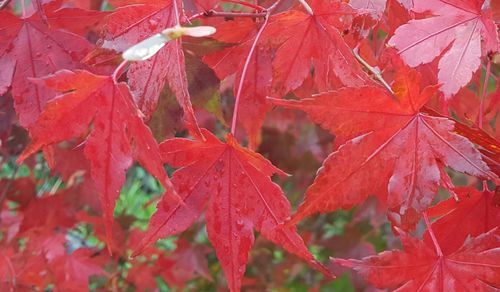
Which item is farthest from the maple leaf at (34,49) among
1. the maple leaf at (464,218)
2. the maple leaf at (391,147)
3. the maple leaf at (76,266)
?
the maple leaf at (76,266)

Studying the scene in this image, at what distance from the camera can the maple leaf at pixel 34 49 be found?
2.29 feet

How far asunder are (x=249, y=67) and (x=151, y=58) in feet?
0.62

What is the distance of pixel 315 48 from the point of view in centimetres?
73

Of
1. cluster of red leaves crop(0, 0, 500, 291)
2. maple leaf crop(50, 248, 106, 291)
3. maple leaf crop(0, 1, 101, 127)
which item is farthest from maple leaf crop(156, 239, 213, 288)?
maple leaf crop(0, 1, 101, 127)

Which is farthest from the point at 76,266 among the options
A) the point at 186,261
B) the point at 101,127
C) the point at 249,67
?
the point at 101,127

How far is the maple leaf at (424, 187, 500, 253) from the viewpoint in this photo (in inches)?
27.4

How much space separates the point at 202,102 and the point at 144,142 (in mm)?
225

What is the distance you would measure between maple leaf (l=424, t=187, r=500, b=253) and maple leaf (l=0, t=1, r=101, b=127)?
0.41 meters

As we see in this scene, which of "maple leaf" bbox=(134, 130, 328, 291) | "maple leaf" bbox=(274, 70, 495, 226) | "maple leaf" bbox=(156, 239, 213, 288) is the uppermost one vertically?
"maple leaf" bbox=(274, 70, 495, 226)

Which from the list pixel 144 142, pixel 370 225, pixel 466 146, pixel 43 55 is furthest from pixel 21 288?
pixel 370 225

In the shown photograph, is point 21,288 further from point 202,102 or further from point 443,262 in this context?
point 443,262

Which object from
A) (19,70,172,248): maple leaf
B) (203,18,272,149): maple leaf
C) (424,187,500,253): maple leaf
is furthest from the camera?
(203,18,272,149): maple leaf

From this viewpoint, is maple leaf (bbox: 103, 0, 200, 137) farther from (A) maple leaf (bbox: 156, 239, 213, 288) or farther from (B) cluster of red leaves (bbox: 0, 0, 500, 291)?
(A) maple leaf (bbox: 156, 239, 213, 288)

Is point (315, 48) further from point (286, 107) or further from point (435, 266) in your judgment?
point (435, 266)
